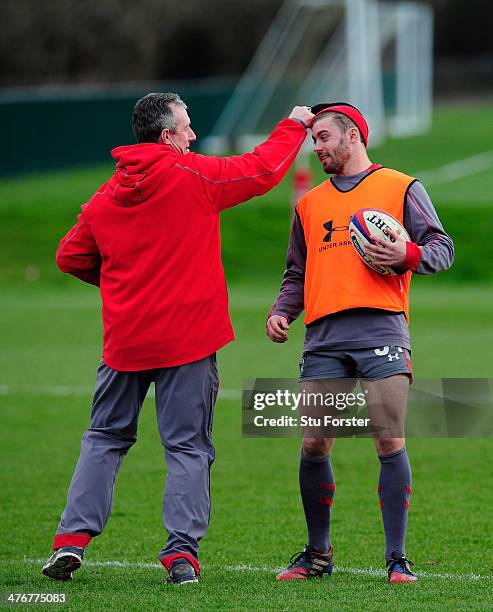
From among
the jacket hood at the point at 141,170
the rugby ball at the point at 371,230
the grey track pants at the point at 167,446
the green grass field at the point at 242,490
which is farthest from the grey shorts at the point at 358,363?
the jacket hood at the point at 141,170

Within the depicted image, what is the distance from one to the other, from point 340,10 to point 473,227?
1436cm

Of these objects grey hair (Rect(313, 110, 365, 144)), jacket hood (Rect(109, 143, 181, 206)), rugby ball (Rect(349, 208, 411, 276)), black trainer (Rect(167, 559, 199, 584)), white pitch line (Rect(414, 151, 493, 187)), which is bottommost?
black trainer (Rect(167, 559, 199, 584))

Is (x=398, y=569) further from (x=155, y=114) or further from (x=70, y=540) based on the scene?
(x=155, y=114)

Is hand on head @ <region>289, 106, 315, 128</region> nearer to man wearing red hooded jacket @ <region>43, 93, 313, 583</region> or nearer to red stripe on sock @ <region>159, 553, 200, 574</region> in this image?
man wearing red hooded jacket @ <region>43, 93, 313, 583</region>

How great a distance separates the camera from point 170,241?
607 centimetres

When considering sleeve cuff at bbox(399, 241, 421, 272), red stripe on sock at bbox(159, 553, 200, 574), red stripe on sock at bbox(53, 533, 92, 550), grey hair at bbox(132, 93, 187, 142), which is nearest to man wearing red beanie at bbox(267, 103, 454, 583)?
sleeve cuff at bbox(399, 241, 421, 272)

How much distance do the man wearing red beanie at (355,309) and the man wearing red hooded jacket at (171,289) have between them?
0.25 metres

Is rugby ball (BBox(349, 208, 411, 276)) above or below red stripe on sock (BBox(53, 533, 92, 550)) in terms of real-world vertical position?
above

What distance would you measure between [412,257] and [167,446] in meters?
1.46

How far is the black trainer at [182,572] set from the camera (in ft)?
19.5

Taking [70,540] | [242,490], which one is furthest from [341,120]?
[242,490]

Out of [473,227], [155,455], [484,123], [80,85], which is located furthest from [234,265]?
[80,85]

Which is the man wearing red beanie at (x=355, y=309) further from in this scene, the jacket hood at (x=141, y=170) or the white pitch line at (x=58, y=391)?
the white pitch line at (x=58, y=391)

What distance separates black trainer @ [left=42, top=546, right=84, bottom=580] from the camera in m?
5.94
